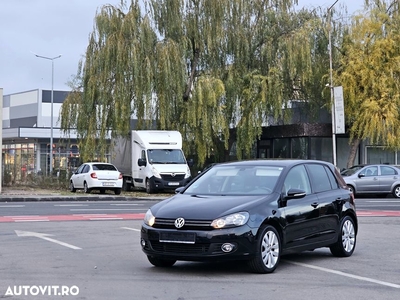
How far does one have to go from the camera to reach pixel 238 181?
35.8 ft

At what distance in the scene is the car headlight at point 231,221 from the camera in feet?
31.4

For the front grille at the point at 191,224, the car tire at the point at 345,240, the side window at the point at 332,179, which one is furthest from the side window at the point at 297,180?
the front grille at the point at 191,224

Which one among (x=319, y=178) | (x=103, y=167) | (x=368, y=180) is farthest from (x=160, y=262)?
(x=368, y=180)

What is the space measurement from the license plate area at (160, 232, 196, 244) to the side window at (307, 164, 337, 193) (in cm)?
263

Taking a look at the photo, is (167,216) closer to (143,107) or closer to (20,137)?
(143,107)

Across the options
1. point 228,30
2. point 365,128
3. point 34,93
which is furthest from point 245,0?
point 34,93

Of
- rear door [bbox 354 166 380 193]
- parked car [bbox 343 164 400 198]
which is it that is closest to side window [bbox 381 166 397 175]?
parked car [bbox 343 164 400 198]

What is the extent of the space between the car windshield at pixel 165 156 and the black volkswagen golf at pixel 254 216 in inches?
920

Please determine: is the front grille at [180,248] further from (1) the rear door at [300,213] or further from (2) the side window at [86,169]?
(2) the side window at [86,169]

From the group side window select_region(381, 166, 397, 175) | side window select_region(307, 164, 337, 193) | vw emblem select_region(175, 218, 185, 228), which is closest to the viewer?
vw emblem select_region(175, 218, 185, 228)

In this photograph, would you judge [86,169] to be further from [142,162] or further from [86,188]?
[142,162]

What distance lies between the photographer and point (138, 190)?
39344mm

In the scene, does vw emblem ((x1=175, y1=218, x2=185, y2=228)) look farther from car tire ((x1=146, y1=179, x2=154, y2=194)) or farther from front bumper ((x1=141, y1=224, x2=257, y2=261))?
car tire ((x1=146, y1=179, x2=154, y2=194))

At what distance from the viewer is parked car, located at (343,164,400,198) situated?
33969mm
